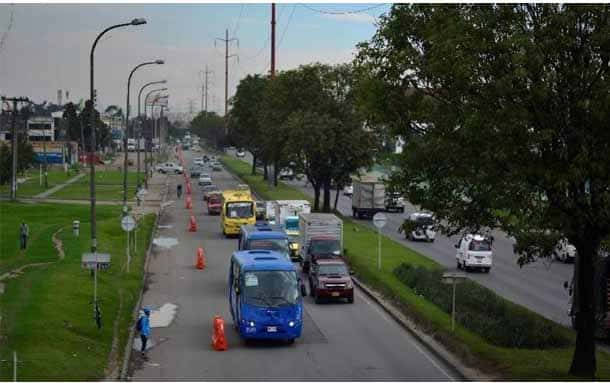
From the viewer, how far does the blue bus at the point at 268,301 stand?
26438 mm

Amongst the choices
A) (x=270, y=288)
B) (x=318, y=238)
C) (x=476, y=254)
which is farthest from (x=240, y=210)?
(x=270, y=288)

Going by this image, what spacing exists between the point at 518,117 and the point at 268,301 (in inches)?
397

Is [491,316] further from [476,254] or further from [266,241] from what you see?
[476,254]

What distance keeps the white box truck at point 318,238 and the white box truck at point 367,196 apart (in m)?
25.8

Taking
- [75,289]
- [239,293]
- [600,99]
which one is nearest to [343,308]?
[239,293]

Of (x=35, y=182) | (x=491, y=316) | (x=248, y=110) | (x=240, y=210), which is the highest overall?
(x=248, y=110)

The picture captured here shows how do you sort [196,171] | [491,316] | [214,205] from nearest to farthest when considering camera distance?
[491,316]
[214,205]
[196,171]

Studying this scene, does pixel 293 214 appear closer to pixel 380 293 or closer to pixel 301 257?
pixel 301 257

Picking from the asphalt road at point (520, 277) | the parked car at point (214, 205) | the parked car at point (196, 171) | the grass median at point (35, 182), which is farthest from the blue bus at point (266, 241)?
the parked car at point (196, 171)

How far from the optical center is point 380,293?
36.2 meters

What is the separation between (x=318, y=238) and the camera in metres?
42.2

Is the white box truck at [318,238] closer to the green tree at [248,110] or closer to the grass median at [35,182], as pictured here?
the grass median at [35,182]

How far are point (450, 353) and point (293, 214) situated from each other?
1184 inches

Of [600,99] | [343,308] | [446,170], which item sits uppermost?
[600,99]
